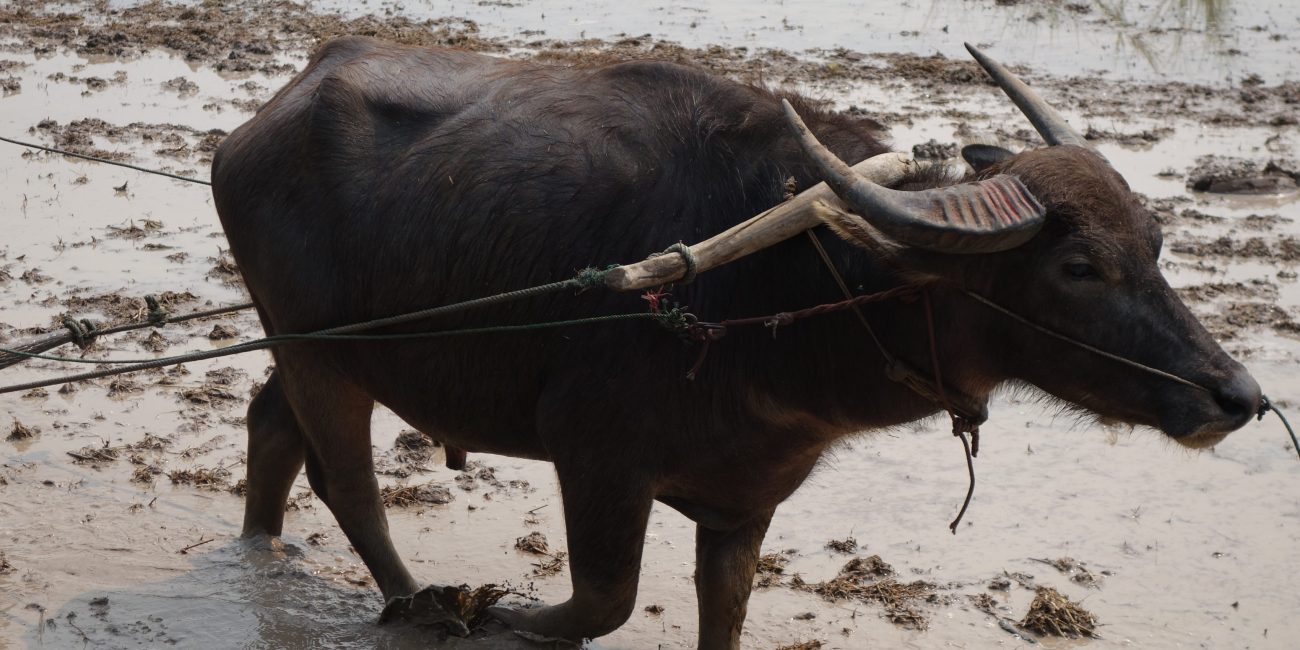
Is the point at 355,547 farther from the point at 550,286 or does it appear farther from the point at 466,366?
the point at 550,286

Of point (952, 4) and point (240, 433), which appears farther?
point (952, 4)

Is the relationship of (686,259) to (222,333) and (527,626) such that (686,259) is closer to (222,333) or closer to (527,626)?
(527,626)

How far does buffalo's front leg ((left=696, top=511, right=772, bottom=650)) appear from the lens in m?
3.62

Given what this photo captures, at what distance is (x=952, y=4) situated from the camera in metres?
12.6

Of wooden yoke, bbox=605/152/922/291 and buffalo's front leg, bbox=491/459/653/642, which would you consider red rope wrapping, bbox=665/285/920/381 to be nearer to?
wooden yoke, bbox=605/152/922/291

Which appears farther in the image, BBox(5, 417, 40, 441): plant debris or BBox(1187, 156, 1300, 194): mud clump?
BBox(1187, 156, 1300, 194): mud clump

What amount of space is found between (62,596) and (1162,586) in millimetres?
3432

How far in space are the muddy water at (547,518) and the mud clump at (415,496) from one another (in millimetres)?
56

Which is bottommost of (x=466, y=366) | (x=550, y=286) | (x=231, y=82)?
(x=231, y=82)

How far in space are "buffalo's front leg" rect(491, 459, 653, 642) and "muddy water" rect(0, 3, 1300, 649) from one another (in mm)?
589

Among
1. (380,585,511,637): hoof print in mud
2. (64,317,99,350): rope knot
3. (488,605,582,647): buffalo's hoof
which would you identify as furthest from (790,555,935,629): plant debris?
(64,317,99,350): rope knot

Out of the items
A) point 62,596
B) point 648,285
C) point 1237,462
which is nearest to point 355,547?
point 62,596

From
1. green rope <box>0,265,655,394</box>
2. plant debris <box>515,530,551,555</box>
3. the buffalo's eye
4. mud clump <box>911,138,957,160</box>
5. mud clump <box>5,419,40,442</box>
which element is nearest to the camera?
the buffalo's eye

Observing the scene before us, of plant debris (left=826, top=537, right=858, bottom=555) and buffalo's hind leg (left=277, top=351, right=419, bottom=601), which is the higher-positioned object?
buffalo's hind leg (left=277, top=351, right=419, bottom=601)
